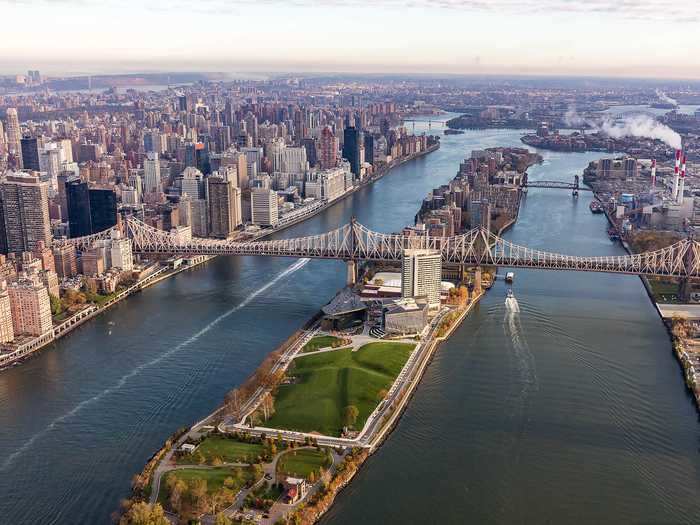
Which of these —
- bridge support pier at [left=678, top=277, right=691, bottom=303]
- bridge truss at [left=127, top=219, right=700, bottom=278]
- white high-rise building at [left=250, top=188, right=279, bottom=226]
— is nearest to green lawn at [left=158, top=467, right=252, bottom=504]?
bridge truss at [left=127, top=219, right=700, bottom=278]

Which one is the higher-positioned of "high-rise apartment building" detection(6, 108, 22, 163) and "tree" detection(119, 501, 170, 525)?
"high-rise apartment building" detection(6, 108, 22, 163)

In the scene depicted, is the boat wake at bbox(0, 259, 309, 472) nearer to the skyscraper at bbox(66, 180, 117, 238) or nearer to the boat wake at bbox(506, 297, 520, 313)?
the boat wake at bbox(506, 297, 520, 313)

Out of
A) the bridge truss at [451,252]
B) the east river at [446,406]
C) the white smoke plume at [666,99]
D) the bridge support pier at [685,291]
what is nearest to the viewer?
the east river at [446,406]

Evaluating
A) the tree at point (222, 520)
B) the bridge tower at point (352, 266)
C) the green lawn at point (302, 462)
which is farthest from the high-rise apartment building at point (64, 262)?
the tree at point (222, 520)

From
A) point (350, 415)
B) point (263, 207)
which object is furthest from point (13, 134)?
point (350, 415)

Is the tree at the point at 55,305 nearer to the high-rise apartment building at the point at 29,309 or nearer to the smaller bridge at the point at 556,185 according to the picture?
the high-rise apartment building at the point at 29,309

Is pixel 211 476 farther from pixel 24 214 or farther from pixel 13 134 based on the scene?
pixel 13 134
